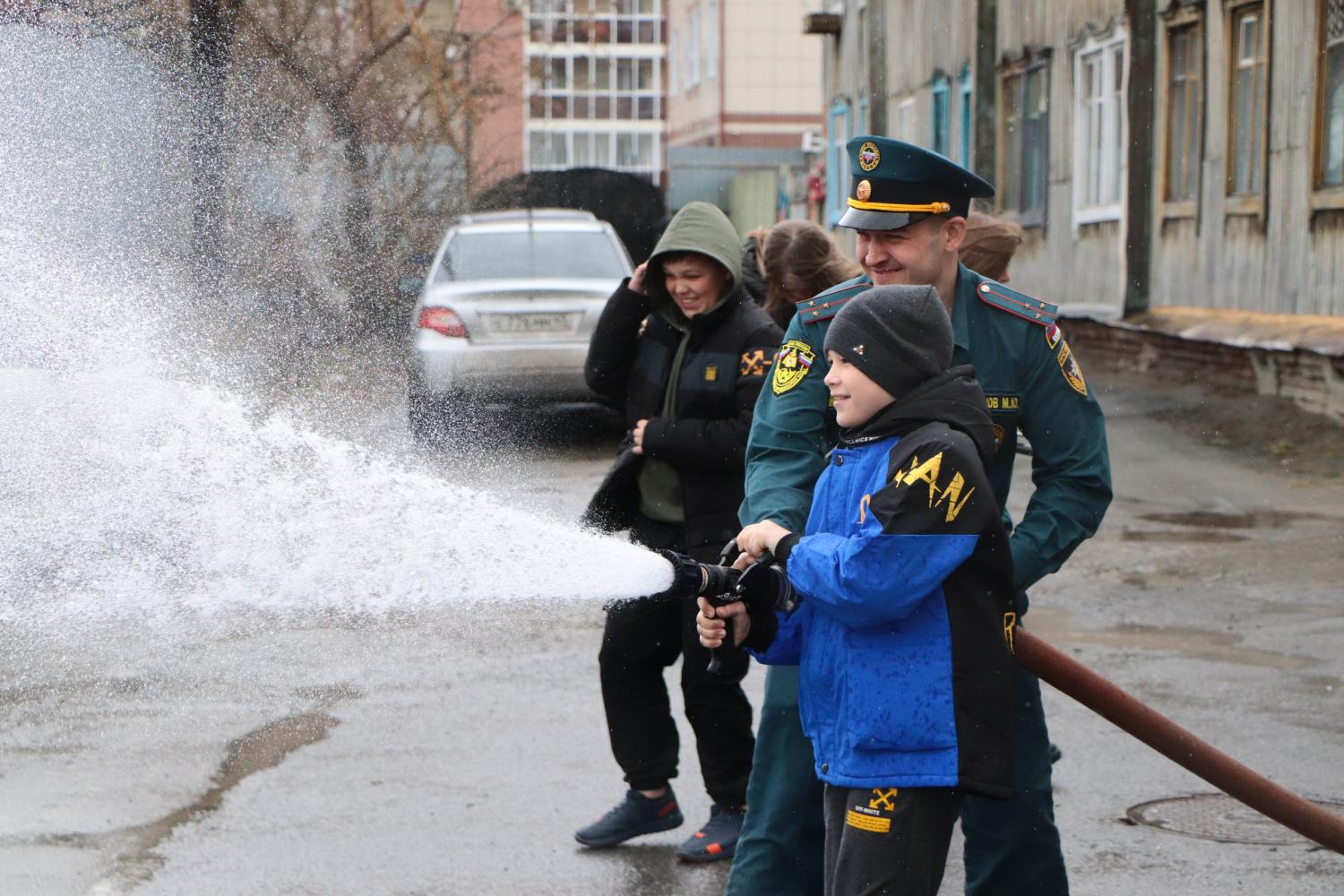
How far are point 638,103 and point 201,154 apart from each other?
56589mm

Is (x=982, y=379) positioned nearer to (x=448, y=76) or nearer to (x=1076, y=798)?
(x=1076, y=798)

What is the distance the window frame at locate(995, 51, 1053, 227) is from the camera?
68.4 feet

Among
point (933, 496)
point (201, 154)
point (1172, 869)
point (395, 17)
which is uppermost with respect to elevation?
point (395, 17)

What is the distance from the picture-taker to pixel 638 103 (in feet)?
237

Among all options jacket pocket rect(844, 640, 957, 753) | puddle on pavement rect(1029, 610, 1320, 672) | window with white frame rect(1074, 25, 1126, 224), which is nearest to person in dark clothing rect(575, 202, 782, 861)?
jacket pocket rect(844, 640, 957, 753)

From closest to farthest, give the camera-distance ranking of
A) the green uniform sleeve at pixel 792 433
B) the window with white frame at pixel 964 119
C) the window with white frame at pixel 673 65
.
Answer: the green uniform sleeve at pixel 792 433
the window with white frame at pixel 964 119
the window with white frame at pixel 673 65

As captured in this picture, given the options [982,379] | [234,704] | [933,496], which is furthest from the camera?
[234,704]

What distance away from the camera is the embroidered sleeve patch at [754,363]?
498 centimetres

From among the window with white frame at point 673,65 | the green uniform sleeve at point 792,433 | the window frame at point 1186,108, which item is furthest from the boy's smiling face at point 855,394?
the window with white frame at point 673,65

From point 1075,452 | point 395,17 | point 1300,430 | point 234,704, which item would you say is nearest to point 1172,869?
point 1075,452

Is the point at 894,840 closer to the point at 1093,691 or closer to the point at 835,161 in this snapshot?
the point at 1093,691

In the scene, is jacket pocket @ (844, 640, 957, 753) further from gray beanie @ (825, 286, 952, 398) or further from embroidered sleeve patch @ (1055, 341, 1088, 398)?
embroidered sleeve patch @ (1055, 341, 1088, 398)

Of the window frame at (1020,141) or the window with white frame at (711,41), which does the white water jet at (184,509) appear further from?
the window with white frame at (711,41)

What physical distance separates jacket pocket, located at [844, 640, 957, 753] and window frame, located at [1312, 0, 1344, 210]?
1104 cm
